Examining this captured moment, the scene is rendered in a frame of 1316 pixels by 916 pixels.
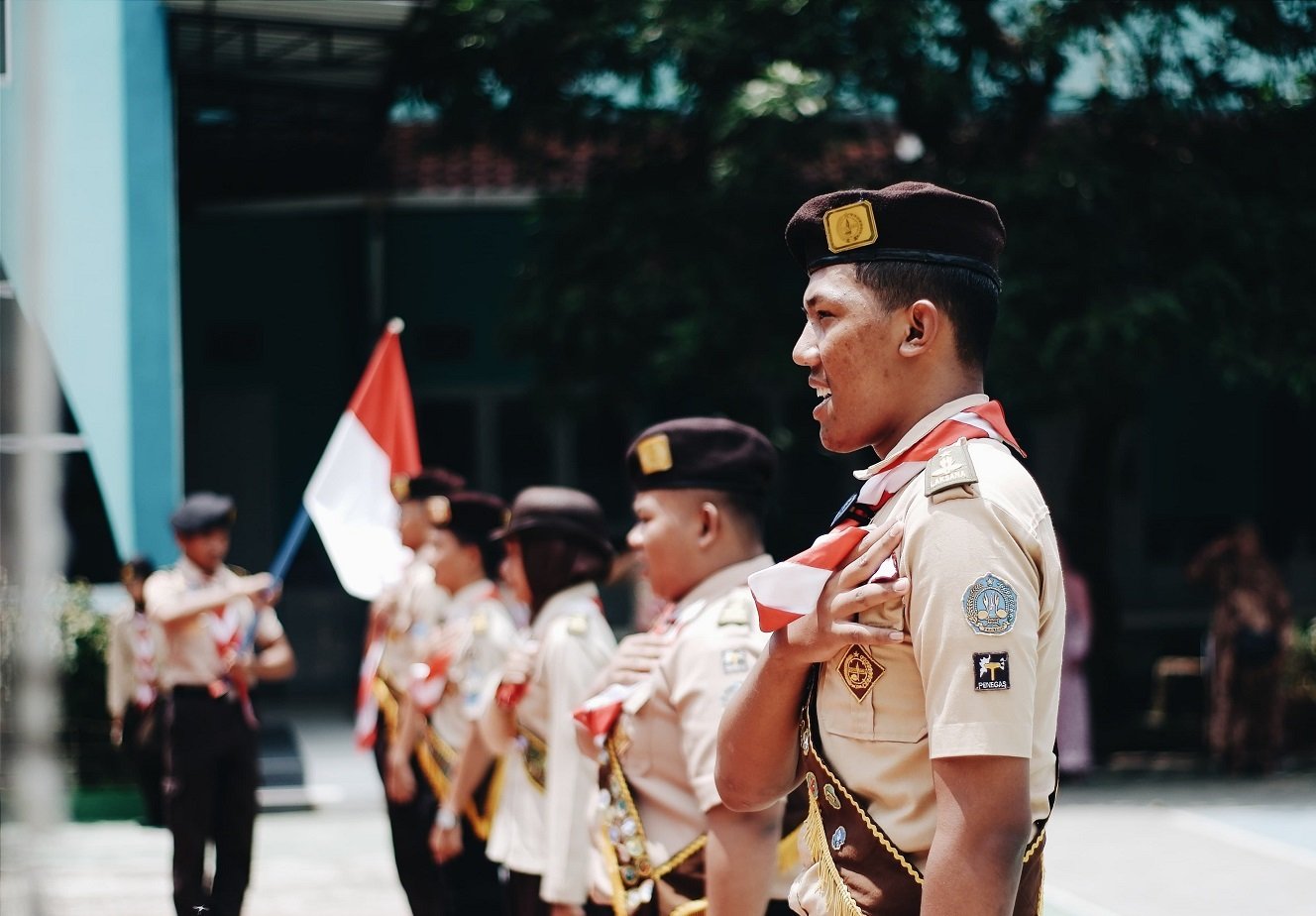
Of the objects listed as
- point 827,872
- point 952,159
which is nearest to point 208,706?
point 827,872

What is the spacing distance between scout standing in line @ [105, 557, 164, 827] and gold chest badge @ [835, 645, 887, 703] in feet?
22.6

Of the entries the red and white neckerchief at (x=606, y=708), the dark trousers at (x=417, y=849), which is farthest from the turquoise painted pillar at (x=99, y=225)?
the dark trousers at (x=417, y=849)

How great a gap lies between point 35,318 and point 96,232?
8.99 ft

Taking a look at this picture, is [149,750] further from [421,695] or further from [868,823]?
[868,823]

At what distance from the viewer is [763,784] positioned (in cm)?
252

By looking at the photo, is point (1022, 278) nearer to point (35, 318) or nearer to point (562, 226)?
point (562, 226)

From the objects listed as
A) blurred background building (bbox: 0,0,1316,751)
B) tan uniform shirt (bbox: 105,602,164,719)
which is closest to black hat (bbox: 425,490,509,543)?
blurred background building (bbox: 0,0,1316,751)

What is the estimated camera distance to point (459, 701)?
21.7 feet

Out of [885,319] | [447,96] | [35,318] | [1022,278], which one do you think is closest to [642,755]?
[885,319]

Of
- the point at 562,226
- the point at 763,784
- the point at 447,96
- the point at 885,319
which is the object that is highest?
the point at 447,96

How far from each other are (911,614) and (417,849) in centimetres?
536

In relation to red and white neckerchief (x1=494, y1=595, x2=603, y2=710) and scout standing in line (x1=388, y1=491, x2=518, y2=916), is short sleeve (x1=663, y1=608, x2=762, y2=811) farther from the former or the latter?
scout standing in line (x1=388, y1=491, x2=518, y2=916)

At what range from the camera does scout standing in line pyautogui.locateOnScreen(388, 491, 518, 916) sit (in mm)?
6117

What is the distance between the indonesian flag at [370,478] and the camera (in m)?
8.07
